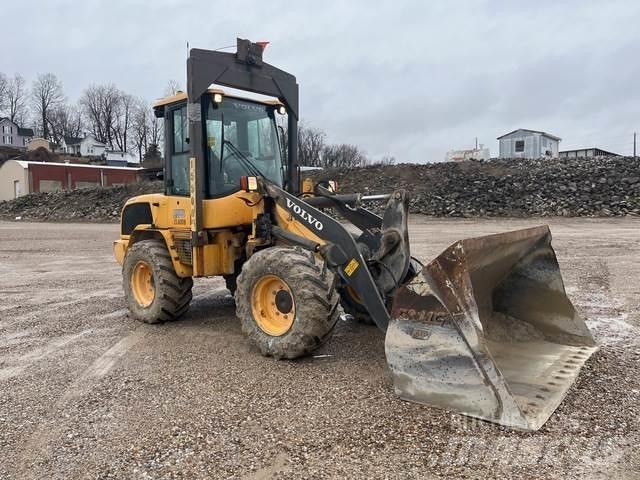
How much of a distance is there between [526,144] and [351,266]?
4299 centimetres

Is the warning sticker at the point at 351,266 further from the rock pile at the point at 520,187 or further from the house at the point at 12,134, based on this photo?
Answer: the house at the point at 12,134

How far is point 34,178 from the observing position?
50.3 metres

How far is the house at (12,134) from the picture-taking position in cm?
9031

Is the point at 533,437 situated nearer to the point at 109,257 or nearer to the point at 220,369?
the point at 220,369

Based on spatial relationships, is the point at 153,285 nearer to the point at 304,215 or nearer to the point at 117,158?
the point at 304,215

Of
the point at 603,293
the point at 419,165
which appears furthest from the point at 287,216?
the point at 419,165

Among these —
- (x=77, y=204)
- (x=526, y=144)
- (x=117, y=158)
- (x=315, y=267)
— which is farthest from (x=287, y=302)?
(x=117, y=158)

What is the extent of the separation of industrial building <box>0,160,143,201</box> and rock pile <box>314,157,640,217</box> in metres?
28.0

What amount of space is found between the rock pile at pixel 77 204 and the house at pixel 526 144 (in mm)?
26953

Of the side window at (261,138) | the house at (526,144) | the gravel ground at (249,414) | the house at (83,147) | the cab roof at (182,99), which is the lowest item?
the gravel ground at (249,414)

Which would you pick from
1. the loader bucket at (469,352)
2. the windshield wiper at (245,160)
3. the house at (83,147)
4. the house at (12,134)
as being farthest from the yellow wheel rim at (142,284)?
the house at (12,134)

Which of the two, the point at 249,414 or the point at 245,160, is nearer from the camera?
the point at 249,414

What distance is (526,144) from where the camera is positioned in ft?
145

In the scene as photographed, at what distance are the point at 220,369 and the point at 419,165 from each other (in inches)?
1158
